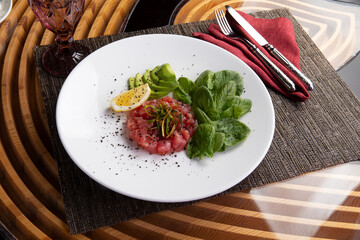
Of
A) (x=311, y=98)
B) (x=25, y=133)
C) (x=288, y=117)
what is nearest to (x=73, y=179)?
(x=25, y=133)

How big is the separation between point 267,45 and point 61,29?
36.1 inches

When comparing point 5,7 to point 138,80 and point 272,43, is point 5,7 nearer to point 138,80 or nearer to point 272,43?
point 138,80

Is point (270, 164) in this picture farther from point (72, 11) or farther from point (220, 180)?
point (72, 11)

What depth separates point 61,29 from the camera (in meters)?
1.63

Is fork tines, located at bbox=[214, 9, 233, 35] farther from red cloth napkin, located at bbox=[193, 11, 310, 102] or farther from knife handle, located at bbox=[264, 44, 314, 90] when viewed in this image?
knife handle, located at bbox=[264, 44, 314, 90]

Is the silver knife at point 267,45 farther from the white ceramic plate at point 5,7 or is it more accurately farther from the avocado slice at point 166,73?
the white ceramic plate at point 5,7

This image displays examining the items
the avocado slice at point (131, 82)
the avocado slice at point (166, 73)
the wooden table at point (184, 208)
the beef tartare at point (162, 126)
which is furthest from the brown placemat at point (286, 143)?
the avocado slice at point (166, 73)

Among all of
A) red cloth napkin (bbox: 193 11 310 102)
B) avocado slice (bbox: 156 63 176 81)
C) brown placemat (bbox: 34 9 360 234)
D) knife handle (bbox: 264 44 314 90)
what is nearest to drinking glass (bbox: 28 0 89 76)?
brown placemat (bbox: 34 9 360 234)

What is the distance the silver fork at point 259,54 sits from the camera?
1672 millimetres

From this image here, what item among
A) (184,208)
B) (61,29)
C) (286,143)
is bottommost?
(184,208)

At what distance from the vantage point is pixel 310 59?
1859 mm

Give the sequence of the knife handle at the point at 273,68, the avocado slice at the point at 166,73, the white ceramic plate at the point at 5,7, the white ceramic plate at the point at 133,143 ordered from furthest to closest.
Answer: the white ceramic plate at the point at 5,7, the knife handle at the point at 273,68, the avocado slice at the point at 166,73, the white ceramic plate at the point at 133,143

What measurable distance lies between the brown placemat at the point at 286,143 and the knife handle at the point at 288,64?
0.06m

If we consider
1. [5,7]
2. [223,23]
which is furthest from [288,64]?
[5,7]
